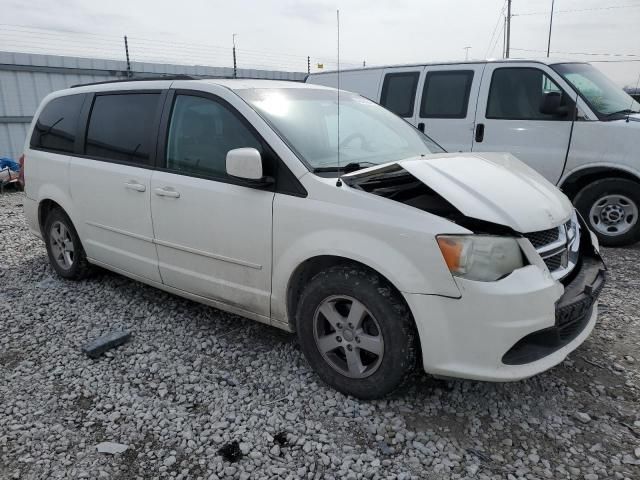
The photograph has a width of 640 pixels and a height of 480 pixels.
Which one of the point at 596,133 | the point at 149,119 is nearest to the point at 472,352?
the point at 149,119

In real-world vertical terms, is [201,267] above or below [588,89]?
below

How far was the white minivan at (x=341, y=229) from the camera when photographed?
7.52 ft

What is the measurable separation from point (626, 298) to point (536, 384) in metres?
1.75

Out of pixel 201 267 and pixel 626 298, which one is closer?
pixel 201 267

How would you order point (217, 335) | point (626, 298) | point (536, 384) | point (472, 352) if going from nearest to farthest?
point (472, 352) < point (536, 384) < point (217, 335) < point (626, 298)

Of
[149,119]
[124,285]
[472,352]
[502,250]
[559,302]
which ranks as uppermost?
[149,119]

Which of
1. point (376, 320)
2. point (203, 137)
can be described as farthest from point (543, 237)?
point (203, 137)

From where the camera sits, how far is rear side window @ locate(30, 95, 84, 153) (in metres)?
4.21

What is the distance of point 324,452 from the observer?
2326 mm

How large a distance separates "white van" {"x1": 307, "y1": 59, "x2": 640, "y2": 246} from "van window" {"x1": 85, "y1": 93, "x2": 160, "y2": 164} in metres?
3.85

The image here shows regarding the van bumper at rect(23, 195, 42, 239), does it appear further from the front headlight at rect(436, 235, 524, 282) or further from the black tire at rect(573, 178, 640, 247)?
the black tire at rect(573, 178, 640, 247)

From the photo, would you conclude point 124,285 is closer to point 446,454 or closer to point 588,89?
point 446,454

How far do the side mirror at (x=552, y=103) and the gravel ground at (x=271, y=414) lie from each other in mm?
2514

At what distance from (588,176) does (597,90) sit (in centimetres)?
97
